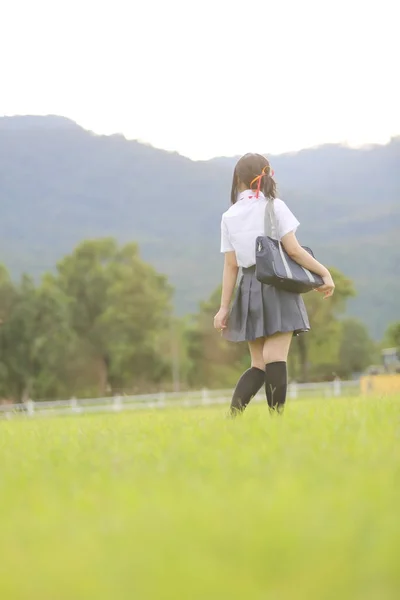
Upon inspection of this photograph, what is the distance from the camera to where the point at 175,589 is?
175 centimetres

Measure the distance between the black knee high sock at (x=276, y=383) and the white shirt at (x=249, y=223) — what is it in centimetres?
62

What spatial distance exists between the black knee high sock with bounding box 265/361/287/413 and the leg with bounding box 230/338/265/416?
0.11 m

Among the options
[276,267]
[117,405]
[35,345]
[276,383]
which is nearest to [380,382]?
[117,405]

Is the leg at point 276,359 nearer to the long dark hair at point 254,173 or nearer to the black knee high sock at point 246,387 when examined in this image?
the black knee high sock at point 246,387

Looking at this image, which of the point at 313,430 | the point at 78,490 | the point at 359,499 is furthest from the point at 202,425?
the point at 359,499

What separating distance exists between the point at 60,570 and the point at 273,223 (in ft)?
13.1

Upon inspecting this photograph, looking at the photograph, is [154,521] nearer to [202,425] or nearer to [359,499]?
[359,499]

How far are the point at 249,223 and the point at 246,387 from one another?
0.99 meters

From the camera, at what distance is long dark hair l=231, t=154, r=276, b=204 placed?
5.81 m

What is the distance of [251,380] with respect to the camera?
5949 millimetres

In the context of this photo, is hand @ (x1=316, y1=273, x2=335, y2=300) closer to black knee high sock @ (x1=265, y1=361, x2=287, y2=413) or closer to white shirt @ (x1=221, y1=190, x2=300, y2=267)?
white shirt @ (x1=221, y1=190, x2=300, y2=267)

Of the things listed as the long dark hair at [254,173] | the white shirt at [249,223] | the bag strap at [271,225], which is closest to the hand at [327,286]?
the bag strap at [271,225]

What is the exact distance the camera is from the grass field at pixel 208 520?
1824 mm

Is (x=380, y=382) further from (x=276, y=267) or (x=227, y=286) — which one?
(x=276, y=267)
